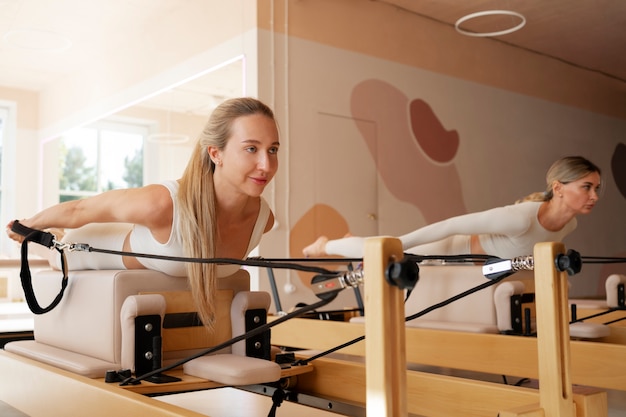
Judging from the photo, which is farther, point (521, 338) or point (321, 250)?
point (321, 250)

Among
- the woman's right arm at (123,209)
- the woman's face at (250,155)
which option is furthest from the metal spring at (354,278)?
the woman's right arm at (123,209)

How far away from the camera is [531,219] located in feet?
11.1

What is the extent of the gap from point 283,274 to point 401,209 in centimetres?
158

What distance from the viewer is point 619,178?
952cm

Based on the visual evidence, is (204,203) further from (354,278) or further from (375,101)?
(375,101)

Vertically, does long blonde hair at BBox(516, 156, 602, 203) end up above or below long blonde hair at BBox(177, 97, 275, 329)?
above

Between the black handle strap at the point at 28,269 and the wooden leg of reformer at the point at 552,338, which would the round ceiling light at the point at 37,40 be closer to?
the black handle strap at the point at 28,269

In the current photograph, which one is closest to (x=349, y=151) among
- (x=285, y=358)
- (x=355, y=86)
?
(x=355, y=86)

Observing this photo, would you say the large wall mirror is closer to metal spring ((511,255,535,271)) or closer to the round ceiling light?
the round ceiling light

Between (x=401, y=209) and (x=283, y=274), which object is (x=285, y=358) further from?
(x=401, y=209)

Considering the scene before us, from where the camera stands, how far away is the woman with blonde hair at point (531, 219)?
10.7 feet

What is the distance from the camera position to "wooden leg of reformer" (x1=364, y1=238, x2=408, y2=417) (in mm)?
1169

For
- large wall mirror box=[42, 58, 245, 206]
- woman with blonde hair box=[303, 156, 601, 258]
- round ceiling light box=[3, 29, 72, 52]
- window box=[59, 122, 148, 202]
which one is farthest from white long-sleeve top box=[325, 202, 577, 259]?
round ceiling light box=[3, 29, 72, 52]

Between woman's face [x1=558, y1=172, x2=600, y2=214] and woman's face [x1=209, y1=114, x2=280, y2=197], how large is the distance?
1.95m
